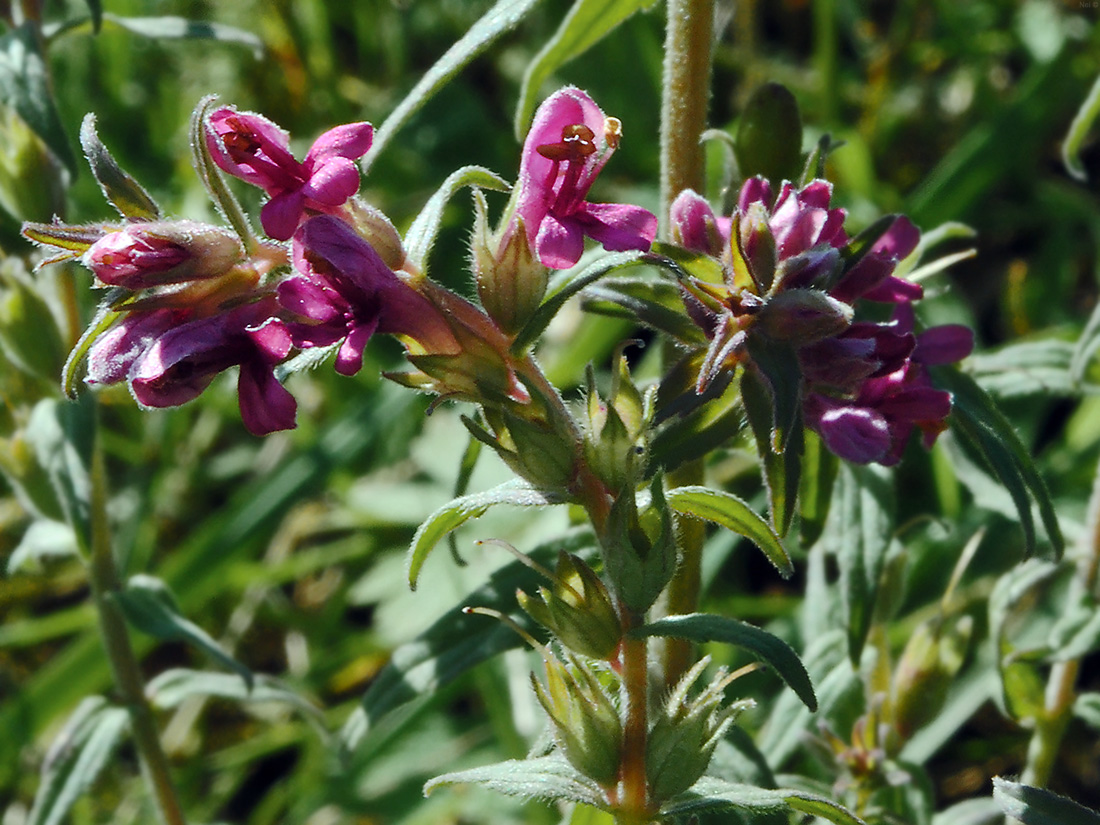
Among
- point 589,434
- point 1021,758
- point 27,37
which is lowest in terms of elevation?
point 1021,758

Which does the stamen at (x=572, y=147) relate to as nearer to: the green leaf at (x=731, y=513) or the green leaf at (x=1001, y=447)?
the green leaf at (x=731, y=513)

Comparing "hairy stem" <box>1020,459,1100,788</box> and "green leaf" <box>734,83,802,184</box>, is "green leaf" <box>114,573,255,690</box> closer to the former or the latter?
"green leaf" <box>734,83,802,184</box>

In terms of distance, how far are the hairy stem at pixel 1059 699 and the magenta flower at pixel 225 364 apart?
60.9 inches

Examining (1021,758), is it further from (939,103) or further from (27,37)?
(27,37)

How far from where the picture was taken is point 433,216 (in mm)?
1620

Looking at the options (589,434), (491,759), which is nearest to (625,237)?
(589,434)

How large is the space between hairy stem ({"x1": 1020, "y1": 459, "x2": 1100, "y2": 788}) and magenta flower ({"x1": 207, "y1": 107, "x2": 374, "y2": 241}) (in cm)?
154

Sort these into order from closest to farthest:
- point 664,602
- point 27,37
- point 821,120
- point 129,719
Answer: point 664,602 → point 27,37 → point 129,719 → point 821,120

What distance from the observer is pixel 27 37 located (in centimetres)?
222

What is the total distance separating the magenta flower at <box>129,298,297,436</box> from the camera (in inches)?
55.4

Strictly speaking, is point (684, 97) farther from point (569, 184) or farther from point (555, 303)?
point (555, 303)

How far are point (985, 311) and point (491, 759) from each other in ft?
7.29

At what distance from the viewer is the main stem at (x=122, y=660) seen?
236cm

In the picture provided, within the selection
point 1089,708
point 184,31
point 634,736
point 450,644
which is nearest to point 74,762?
point 450,644
